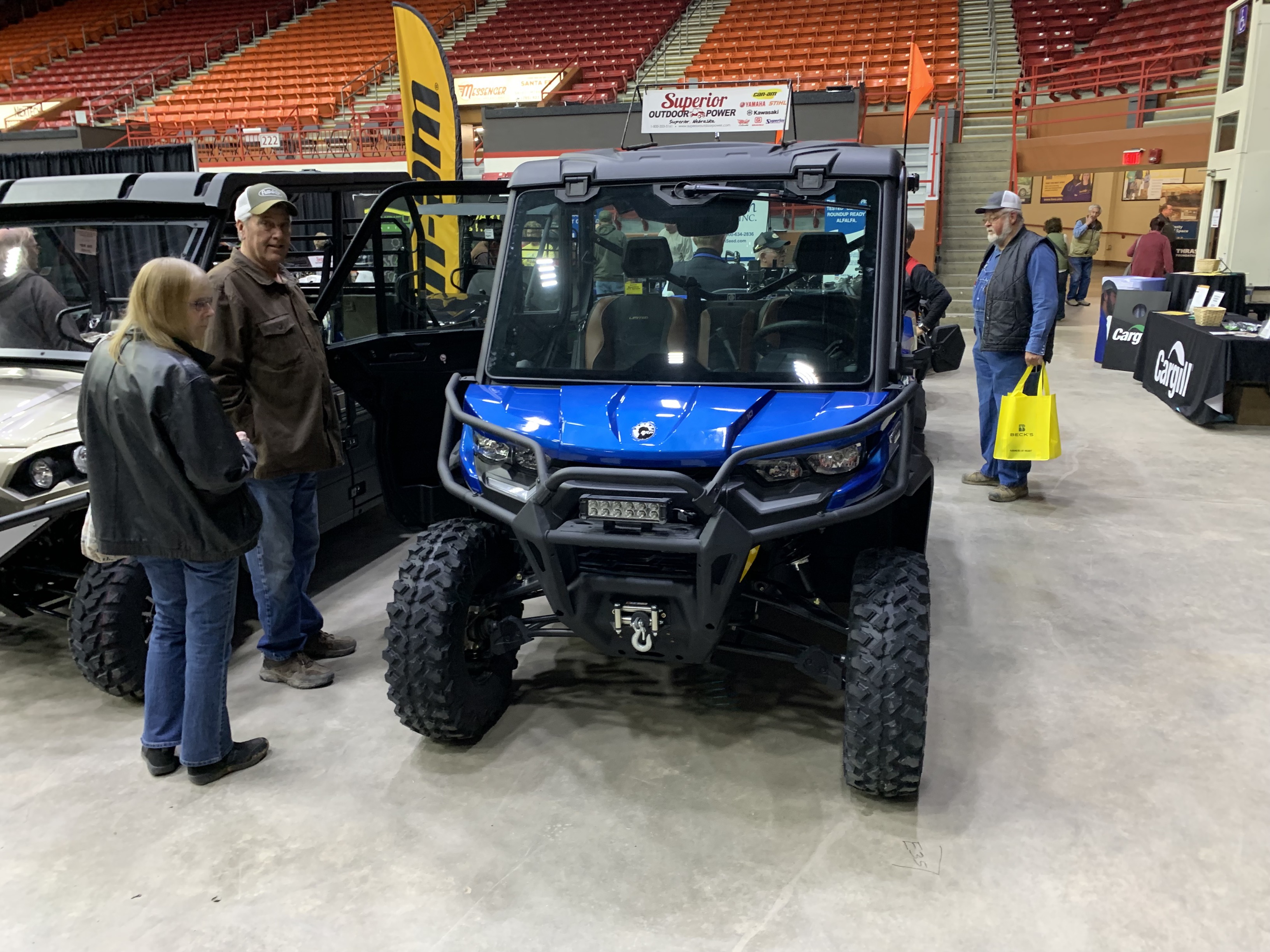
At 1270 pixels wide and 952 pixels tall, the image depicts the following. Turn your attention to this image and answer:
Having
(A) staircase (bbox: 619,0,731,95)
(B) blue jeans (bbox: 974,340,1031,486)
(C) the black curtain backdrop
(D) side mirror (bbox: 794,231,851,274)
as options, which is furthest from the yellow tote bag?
(A) staircase (bbox: 619,0,731,95)

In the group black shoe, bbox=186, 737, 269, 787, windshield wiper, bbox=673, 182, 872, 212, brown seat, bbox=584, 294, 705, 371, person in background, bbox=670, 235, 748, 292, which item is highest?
windshield wiper, bbox=673, 182, 872, 212

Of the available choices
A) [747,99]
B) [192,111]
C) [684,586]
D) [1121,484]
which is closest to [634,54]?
[192,111]

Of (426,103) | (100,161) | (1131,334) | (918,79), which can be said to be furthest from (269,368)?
(100,161)

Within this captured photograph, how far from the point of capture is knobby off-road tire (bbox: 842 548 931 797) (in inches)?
107

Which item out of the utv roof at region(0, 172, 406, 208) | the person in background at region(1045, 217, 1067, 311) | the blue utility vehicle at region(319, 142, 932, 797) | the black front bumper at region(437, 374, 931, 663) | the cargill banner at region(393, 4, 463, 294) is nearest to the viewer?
the black front bumper at region(437, 374, 931, 663)

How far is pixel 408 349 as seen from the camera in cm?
409

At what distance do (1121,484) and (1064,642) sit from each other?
2619 millimetres

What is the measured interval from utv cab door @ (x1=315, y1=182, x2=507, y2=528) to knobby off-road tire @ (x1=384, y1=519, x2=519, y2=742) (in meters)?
0.65

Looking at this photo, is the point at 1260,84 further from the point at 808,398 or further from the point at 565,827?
the point at 565,827

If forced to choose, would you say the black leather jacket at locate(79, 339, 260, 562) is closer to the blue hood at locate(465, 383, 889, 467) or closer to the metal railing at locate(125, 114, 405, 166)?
the blue hood at locate(465, 383, 889, 467)

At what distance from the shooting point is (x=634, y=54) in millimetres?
18781

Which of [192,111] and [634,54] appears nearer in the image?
[634,54]

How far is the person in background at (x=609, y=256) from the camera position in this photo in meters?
3.31

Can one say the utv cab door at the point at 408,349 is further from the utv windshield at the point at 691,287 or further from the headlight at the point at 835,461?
the headlight at the point at 835,461
